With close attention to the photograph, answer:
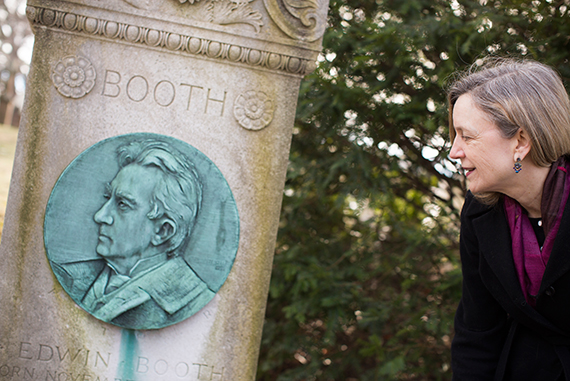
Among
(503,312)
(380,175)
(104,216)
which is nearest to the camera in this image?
(503,312)

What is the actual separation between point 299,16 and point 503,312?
141 cm

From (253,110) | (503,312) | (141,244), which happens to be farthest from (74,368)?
(503,312)

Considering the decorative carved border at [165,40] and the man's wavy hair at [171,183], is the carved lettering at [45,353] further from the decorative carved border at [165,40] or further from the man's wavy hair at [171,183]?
the decorative carved border at [165,40]

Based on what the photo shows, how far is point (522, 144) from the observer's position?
1.56 m

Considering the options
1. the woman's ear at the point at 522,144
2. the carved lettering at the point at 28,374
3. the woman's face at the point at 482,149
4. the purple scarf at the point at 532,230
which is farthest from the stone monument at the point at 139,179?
the purple scarf at the point at 532,230

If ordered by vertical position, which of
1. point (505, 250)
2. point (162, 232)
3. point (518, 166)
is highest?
point (518, 166)

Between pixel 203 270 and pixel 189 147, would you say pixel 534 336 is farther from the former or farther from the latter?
pixel 189 147

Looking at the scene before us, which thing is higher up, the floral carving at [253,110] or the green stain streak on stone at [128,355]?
the floral carving at [253,110]

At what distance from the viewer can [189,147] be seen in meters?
2.00

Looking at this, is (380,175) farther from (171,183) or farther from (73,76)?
(73,76)

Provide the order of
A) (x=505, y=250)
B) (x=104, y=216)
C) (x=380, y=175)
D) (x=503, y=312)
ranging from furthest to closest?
(x=380, y=175) → (x=104, y=216) → (x=503, y=312) → (x=505, y=250)

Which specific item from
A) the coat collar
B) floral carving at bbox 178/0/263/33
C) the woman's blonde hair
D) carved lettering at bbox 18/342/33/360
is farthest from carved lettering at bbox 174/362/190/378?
the woman's blonde hair

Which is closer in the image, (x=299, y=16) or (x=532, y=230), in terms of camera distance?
(x=532, y=230)

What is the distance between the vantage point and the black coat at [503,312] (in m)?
1.56
